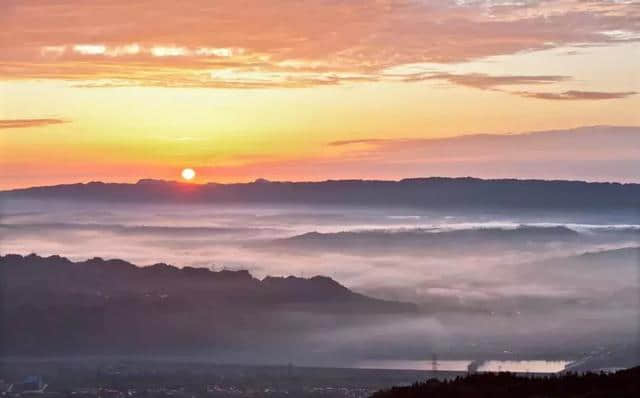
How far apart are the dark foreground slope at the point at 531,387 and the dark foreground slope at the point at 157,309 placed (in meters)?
→ 71.3

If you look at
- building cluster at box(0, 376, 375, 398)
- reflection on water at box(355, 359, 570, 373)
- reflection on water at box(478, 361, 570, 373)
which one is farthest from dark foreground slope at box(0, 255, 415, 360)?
building cluster at box(0, 376, 375, 398)

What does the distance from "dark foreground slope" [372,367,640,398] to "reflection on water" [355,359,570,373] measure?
5875cm

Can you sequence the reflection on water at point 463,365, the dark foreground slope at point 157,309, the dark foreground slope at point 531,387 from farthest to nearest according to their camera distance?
the dark foreground slope at point 157,309 < the reflection on water at point 463,365 < the dark foreground slope at point 531,387

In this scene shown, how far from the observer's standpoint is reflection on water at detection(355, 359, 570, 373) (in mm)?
92812

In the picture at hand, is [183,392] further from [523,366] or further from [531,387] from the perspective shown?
[531,387]

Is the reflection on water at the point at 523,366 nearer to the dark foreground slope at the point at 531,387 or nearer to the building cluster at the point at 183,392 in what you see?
the building cluster at the point at 183,392

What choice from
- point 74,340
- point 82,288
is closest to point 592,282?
point 82,288

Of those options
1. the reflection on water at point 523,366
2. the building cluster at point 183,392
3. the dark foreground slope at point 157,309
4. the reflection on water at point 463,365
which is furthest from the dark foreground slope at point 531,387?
the dark foreground slope at point 157,309

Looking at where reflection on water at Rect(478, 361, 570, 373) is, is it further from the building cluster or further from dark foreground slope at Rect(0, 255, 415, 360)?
dark foreground slope at Rect(0, 255, 415, 360)

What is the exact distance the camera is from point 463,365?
99.5 m

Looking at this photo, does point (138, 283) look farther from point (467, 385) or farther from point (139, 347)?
point (467, 385)

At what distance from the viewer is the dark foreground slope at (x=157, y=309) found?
106 metres

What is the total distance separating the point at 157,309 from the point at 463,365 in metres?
29.9

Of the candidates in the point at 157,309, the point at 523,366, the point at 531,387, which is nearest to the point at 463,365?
the point at 523,366
